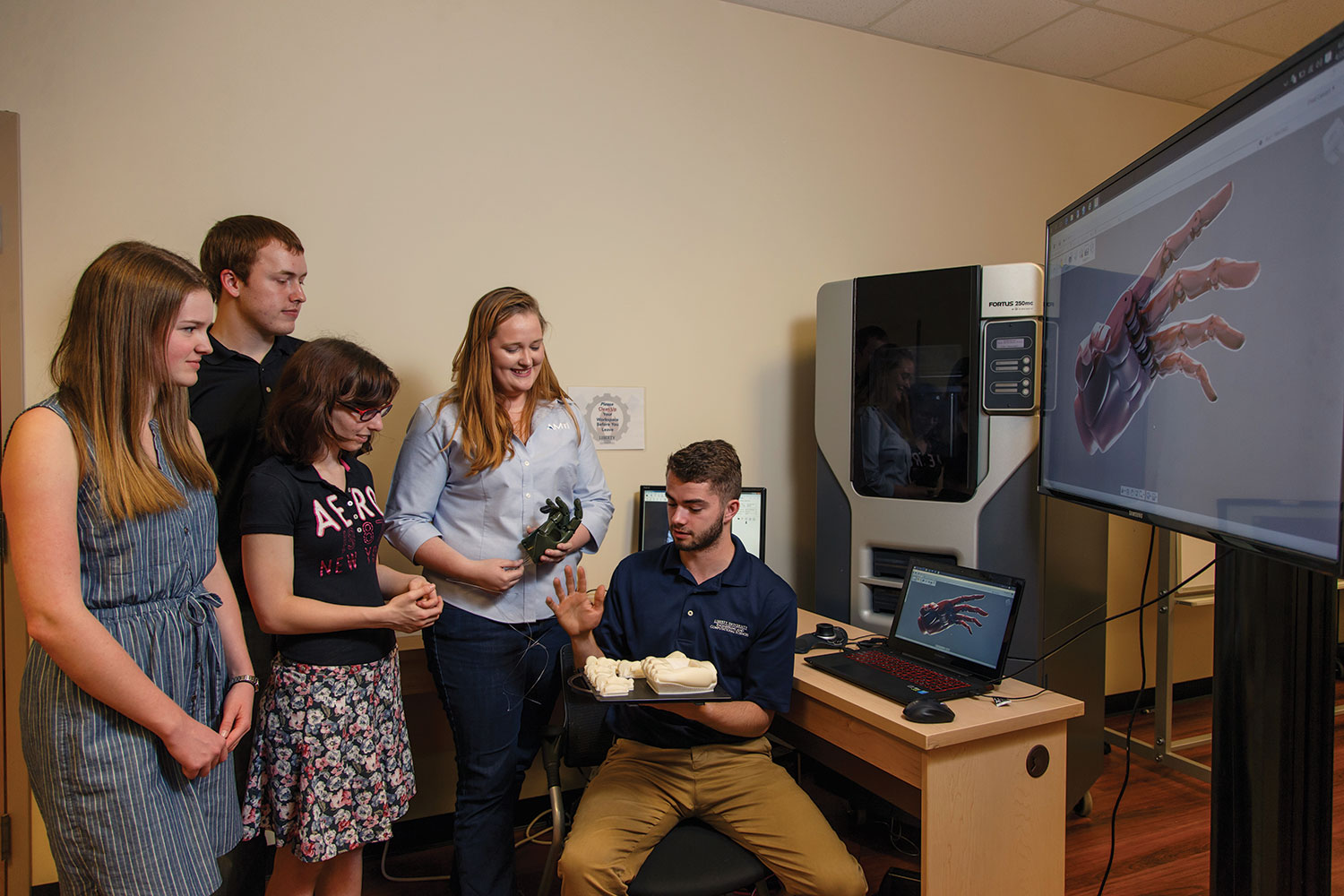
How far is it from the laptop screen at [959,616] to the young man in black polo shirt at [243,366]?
151 centimetres

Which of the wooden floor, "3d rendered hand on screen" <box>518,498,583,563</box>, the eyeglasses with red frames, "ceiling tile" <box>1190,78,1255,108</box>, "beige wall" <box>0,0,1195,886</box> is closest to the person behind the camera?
the eyeglasses with red frames

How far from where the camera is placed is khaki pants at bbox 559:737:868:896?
1.56m

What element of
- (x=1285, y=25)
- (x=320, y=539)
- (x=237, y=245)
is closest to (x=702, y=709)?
(x=320, y=539)

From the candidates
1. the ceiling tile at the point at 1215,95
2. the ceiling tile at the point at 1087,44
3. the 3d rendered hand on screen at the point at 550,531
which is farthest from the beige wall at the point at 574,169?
the 3d rendered hand on screen at the point at 550,531

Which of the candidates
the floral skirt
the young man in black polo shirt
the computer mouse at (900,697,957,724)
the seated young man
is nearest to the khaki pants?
the seated young man

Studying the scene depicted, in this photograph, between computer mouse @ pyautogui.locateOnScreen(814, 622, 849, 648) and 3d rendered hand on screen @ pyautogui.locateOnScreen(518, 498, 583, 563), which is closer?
3d rendered hand on screen @ pyautogui.locateOnScreen(518, 498, 583, 563)

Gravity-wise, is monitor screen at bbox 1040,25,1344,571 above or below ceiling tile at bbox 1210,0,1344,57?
below

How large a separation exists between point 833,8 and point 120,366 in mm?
2611

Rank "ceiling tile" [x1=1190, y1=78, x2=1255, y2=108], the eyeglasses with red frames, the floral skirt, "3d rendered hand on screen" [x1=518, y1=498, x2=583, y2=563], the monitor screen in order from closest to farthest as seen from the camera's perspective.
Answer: the monitor screen
the floral skirt
the eyeglasses with red frames
"3d rendered hand on screen" [x1=518, y1=498, x2=583, y2=563]
"ceiling tile" [x1=1190, y1=78, x2=1255, y2=108]

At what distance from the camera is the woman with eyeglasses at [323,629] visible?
149 cm

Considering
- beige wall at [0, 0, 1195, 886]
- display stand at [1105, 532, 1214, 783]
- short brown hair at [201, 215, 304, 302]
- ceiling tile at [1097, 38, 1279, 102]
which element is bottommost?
display stand at [1105, 532, 1214, 783]

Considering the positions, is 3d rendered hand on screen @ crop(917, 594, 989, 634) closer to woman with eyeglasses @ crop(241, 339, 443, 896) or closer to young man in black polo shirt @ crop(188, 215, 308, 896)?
woman with eyeglasses @ crop(241, 339, 443, 896)

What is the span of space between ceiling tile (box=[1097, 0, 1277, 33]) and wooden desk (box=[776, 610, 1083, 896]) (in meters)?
2.51

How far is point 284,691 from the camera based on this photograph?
4.97ft
